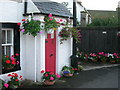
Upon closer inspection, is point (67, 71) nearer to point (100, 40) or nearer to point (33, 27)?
point (33, 27)

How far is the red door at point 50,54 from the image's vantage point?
7.19 m

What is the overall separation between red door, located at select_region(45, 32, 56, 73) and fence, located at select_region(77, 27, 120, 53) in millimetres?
5958

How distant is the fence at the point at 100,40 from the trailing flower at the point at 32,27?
Result: 7210 mm

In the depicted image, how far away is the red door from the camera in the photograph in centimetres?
719

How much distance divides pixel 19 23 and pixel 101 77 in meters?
4.12

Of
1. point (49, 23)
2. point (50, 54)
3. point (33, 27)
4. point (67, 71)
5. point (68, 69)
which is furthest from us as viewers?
point (68, 69)

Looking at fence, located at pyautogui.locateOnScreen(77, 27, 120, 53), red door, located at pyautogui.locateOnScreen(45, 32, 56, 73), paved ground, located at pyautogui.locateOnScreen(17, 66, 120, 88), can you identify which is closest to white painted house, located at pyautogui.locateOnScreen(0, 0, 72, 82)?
red door, located at pyautogui.locateOnScreen(45, 32, 56, 73)

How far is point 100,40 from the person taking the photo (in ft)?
42.1

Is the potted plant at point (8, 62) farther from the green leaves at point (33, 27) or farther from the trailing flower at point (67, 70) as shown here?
the trailing flower at point (67, 70)

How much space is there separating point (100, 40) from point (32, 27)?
752cm

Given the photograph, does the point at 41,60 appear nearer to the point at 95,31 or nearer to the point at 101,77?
the point at 101,77

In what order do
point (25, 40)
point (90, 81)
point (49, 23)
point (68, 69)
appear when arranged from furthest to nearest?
point (68, 69)
point (90, 81)
point (25, 40)
point (49, 23)

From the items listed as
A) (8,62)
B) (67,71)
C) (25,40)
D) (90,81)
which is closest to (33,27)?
(25,40)

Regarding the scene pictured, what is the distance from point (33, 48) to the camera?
21.9 feet
